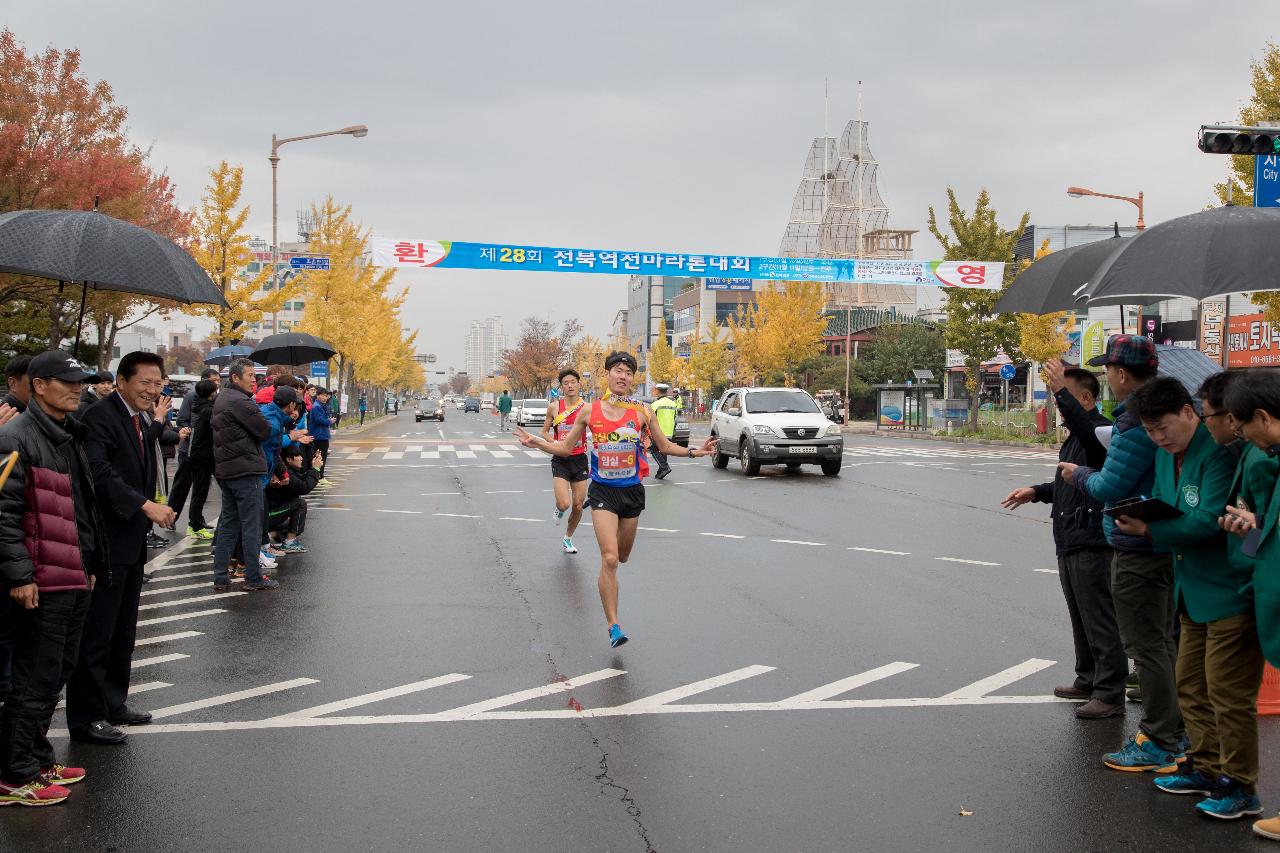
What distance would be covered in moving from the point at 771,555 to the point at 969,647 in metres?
4.24

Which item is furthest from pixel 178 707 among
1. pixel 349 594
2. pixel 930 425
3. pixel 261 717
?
pixel 930 425

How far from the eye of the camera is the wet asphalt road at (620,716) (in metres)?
4.24

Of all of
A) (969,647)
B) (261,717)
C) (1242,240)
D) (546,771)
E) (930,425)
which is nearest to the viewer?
(546,771)

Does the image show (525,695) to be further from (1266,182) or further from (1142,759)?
(1266,182)

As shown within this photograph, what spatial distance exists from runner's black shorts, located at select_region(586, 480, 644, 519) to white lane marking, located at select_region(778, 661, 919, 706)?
1757 millimetres

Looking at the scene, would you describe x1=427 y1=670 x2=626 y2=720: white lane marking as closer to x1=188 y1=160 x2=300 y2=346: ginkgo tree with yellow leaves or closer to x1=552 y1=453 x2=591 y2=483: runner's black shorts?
x1=552 y1=453 x2=591 y2=483: runner's black shorts

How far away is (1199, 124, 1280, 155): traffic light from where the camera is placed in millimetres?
11086

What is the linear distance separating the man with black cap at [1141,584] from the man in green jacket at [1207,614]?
0.24 m

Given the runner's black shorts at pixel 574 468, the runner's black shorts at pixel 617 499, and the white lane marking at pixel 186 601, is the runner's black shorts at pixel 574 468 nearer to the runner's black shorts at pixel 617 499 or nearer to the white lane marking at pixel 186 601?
the white lane marking at pixel 186 601

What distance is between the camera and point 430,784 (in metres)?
4.68

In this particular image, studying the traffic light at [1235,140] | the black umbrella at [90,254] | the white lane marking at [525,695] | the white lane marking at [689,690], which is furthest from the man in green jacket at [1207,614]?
the traffic light at [1235,140]

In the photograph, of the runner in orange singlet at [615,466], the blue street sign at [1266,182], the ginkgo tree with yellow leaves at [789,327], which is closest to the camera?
the runner in orange singlet at [615,466]

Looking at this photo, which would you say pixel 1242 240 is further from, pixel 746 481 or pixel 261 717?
pixel 746 481

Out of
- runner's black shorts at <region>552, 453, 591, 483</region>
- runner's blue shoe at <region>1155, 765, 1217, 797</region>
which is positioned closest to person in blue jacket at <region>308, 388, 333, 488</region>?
runner's black shorts at <region>552, 453, 591, 483</region>
